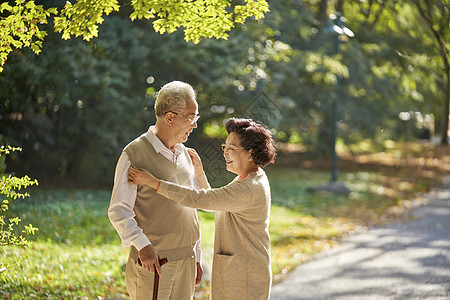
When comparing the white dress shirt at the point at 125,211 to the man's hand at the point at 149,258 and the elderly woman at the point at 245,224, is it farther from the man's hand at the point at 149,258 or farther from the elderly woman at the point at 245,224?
the elderly woman at the point at 245,224

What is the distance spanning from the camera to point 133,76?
12.2m

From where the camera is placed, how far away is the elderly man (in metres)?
3.32

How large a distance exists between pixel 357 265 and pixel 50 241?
4152mm

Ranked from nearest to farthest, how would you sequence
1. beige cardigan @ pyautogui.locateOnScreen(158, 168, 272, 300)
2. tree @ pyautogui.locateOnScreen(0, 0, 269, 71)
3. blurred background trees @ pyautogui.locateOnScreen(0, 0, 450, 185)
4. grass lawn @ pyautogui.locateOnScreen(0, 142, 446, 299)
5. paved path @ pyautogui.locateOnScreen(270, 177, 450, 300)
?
beige cardigan @ pyautogui.locateOnScreen(158, 168, 272, 300) → tree @ pyautogui.locateOnScreen(0, 0, 269, 71) → grass lawn @ pyautogui.locateOnScreen(0, 142, 446, 299) → paved path @ pyautogui.locateOnScreen(270, 177, 450, 300) → blurred background trees @ pyautogui.locateOnScreen(0, 0, 450, 185)

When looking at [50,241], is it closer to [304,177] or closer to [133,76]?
[133,76]

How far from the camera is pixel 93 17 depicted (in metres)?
4.40

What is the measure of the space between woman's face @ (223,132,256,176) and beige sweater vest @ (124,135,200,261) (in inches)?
11.3

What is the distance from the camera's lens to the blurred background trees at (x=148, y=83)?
10.4m

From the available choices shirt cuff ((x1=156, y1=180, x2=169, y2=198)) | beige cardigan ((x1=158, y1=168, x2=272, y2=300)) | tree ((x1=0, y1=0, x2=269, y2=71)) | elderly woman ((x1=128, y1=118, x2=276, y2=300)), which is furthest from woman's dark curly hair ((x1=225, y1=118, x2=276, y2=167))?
tree ((x1=0, y1=0, x2=269, y2=71))

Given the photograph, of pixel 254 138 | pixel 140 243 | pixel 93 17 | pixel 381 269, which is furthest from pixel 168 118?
pixel 381 269

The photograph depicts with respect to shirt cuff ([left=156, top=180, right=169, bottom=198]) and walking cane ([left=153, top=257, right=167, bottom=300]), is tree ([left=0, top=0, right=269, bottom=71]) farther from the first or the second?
walking cane ([left=153, top=257, right=167, bottom=300])

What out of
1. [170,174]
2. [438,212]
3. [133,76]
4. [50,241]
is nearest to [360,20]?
[438,212]

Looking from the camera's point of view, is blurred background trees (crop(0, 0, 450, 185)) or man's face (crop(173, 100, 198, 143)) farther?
blurred background trees (crop(0, 0, 450, 185))

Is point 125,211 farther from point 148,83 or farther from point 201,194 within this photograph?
point 148,83
